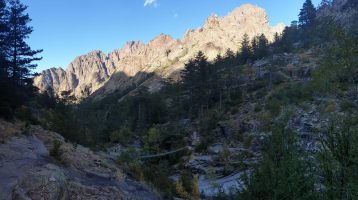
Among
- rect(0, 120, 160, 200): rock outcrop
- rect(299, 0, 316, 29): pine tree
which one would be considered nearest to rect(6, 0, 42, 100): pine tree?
rect(0, 120, 160, 200): rock outcrop

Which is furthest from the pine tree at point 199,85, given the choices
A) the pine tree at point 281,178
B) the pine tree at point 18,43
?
the pine tree at point 281,178

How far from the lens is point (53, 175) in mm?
10711

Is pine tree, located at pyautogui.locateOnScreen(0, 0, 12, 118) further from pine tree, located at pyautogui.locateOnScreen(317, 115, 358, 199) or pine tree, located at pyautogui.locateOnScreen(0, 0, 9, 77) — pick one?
pine tree, located at pyautogui.locateOnScreen(317, 115, 358, 199)

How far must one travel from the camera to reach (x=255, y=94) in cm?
6031

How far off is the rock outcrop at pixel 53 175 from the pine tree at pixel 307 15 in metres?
87.6

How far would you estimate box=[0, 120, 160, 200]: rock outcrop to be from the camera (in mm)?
10219

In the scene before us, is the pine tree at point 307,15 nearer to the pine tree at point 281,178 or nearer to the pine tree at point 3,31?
the pine tree at point 3,31

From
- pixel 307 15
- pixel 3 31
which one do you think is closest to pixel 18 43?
pixel 3 31

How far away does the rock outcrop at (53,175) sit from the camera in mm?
10219

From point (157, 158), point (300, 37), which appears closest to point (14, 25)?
point (157, 158)

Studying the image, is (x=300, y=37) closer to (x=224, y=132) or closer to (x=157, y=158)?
(x=224, y=132)

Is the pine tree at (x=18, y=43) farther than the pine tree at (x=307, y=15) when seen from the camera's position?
No

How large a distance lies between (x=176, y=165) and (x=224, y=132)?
10.7 metres

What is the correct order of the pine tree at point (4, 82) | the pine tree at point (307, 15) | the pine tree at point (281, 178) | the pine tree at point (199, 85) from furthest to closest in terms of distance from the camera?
1. the pine tree at point (307, 15)
2. the pine tree at point (199, 85)
3. the pine tree at point (4, 82)
4. the pine tree at point (281, 178)
